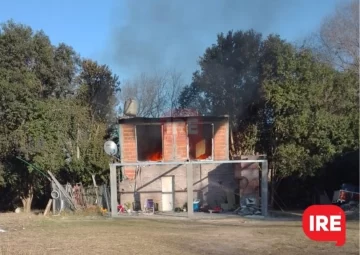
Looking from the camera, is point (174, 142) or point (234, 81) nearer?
point (174, 142)

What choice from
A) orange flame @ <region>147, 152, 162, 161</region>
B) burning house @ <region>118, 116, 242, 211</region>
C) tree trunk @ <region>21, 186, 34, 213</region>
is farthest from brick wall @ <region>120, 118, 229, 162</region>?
tree trunk @ <region>21, 186, 34, 213</region>

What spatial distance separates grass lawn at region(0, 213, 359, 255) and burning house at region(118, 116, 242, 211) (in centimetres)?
740

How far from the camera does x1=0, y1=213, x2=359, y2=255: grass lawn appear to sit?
10.6 m

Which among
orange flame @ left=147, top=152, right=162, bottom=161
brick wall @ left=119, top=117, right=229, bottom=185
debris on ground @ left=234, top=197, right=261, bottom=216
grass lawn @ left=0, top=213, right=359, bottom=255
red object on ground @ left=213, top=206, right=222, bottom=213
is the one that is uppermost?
brick wall @ left=119, top=117, right=229, bottom=185

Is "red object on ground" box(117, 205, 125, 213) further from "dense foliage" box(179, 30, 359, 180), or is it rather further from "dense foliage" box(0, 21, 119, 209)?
"dense foliage" box(179, 30, 359, 180)

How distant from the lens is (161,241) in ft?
40.1

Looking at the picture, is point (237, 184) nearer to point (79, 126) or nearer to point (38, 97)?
point (79, 126)

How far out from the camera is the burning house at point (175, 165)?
2378cm

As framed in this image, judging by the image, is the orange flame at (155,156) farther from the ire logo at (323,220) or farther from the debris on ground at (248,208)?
the ire logo at (323,220)

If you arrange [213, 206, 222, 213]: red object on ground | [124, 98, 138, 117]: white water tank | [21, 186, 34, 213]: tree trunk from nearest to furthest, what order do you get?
[213, 206, 222, 213]: red object on ground → [124, 98, 138, 117]: white water tank → [21, 186, 34, 213]: tree trunk

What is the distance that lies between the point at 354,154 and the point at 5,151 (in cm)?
1598

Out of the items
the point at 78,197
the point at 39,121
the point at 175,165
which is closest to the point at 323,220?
the point at 175,165

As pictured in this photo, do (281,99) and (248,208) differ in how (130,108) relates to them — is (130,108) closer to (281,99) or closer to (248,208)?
(281,99)

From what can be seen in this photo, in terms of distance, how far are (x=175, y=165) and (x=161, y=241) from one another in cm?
1180
